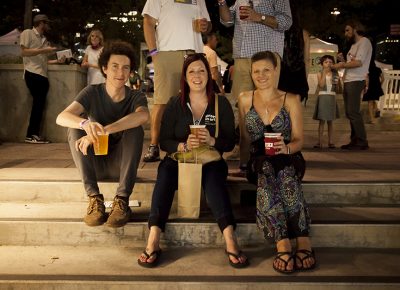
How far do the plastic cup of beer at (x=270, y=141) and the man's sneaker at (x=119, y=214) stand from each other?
1210mm

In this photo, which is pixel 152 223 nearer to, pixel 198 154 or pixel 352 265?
pixel 198 154

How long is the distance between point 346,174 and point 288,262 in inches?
72.2

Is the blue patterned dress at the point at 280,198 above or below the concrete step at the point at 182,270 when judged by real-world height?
above

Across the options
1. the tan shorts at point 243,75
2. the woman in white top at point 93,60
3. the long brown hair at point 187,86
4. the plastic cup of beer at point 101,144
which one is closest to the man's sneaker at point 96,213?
the plastic cup of beer at point 101,144

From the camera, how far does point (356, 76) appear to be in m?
7.56

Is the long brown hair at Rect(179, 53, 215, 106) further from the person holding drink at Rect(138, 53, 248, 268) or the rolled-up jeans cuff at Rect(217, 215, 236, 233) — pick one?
the rolled-up jeans cuff at Rect(217, 215, 236, 233)

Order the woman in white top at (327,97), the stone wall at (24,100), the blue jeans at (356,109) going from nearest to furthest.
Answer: the blue jeans at (356,109)
the woman in white top at (327,97)
the stone wall at (24,100)

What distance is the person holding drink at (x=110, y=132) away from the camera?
4.07 metres

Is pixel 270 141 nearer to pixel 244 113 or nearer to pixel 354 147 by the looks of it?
pixel 244 113

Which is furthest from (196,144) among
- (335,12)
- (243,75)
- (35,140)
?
(335,12)

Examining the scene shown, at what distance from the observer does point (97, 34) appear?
8.55 metres

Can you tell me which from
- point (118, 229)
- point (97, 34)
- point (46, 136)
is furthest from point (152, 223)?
point (97, 34)

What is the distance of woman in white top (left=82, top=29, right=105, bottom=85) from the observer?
27.2 ft

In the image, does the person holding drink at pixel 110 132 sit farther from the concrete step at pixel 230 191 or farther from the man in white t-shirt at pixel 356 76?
the man in white t-shirt at pixel 356 76
